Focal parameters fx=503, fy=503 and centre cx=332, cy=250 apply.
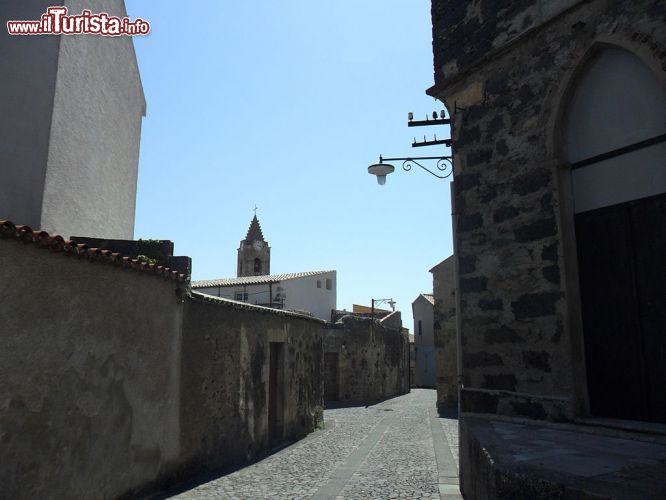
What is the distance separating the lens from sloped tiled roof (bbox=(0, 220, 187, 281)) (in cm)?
407

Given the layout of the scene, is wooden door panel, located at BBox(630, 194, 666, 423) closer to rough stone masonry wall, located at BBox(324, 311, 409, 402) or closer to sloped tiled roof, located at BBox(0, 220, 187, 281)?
sloped tiled roof, located at BBox(0, 220, 187, 281)

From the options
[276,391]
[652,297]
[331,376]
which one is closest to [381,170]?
[276,391]

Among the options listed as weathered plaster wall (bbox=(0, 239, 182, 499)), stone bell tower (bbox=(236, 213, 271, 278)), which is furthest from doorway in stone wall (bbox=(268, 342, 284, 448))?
stone bell tower (bbox=(236, 213, 271, 278))

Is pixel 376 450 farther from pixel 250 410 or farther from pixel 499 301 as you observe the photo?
pixel 499 301

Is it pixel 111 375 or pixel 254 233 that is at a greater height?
pixel 254 233

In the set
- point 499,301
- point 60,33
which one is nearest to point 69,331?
point 499,301

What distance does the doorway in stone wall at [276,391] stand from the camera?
1080 centimetres

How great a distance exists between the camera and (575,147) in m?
4.23

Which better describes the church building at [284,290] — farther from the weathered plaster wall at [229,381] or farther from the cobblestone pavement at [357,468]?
the weathered plaster wall at [229,381]

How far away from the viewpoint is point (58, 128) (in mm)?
8984

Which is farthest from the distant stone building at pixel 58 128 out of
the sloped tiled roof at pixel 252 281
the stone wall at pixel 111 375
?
the sloped tiled roof at pixel 252 281
